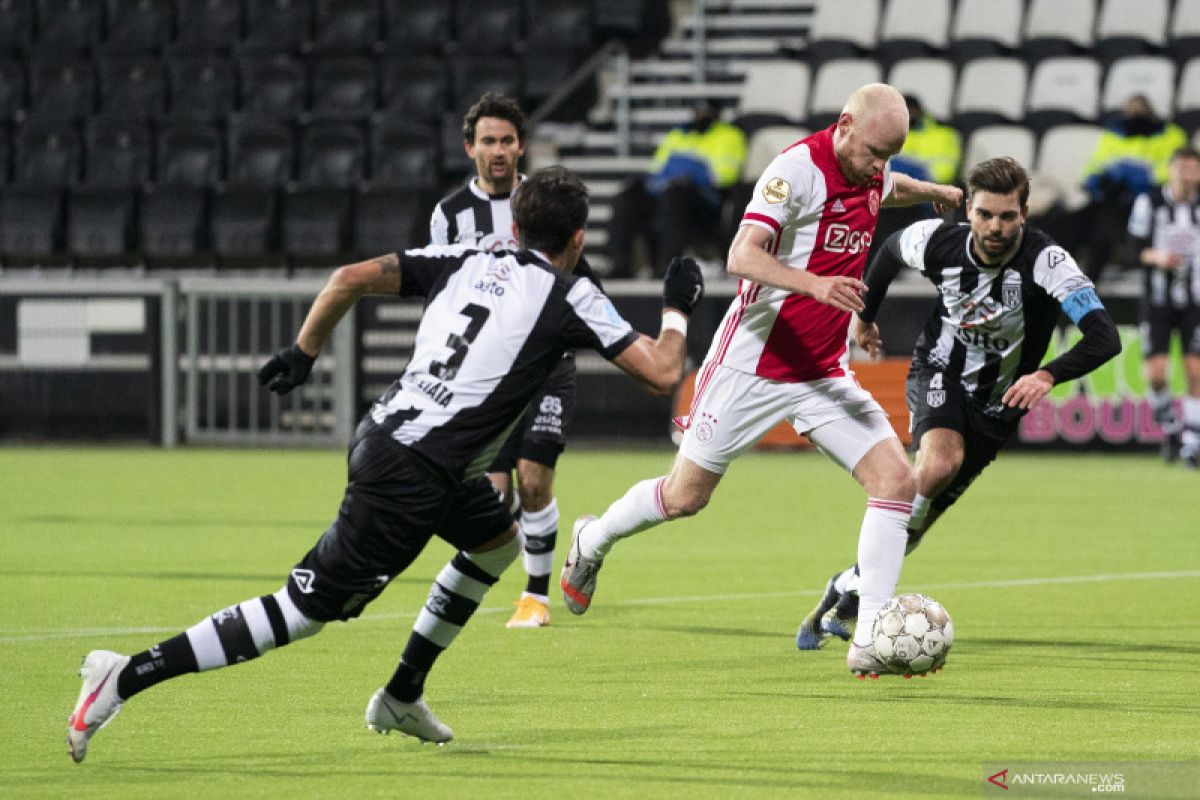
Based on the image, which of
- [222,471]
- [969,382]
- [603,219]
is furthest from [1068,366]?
[603,219]

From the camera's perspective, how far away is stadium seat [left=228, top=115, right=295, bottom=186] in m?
23.3

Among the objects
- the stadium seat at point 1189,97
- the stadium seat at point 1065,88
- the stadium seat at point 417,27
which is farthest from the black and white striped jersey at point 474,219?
the stadium seat at point 417,27

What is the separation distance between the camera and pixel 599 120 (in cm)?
2428

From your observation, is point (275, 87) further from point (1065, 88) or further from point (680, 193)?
point (1065, 88)

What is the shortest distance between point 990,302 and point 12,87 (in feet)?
62.7

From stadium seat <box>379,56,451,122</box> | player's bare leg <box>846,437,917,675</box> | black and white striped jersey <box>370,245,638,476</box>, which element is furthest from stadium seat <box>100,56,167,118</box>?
black and white striped jersey <box>370,245,638,476</box>

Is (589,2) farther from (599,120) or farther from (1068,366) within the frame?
(1068,366)

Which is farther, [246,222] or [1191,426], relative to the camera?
[246,222]

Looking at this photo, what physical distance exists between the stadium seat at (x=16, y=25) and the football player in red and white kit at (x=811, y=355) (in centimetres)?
1939

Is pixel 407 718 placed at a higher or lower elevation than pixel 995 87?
lower

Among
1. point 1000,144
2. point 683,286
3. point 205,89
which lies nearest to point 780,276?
point 683,286

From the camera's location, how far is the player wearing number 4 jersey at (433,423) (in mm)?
5910

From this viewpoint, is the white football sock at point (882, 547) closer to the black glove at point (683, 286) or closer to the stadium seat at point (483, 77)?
the black glove at point (683, 286)

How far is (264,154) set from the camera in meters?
23.4
